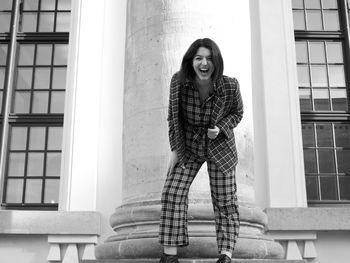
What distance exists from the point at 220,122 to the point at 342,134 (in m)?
6.09

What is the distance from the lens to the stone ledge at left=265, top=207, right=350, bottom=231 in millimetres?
7625

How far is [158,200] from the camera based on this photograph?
453 centimetres

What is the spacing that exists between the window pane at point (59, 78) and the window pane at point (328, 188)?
14.7 ft

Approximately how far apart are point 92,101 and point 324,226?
3725 mm

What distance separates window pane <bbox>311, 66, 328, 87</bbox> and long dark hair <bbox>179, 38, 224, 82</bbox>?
6.26 m

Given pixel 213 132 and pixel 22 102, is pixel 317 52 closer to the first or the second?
pixel 22 102

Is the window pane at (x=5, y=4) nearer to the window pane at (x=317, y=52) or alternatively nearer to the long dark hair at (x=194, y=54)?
the window pane at (x=317, y=52)

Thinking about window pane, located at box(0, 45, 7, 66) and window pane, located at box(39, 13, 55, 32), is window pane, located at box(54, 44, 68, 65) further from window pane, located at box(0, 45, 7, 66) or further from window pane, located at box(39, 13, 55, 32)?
window pane, located at box(0, 45, 7, 66)

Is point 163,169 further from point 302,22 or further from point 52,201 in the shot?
point 302,22

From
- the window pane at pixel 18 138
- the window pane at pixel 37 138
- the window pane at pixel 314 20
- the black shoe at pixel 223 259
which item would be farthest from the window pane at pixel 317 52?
the black shoe at pixel 223 259

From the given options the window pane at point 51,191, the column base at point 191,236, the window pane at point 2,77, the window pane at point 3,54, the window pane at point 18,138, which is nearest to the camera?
the column base at point 191,236

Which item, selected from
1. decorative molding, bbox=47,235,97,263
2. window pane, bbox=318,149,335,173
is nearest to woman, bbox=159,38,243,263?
decorative molding, bbox=47,235,97,263

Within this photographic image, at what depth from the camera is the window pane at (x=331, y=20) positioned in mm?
9781

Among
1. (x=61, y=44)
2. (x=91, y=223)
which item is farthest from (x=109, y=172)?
(x=61, y=44)
